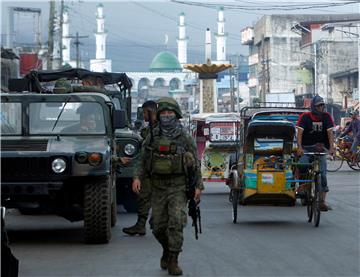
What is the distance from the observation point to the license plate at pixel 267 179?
46.5 ft

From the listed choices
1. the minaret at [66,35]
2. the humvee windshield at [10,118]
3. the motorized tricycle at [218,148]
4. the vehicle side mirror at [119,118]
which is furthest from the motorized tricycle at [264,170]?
the minaret at [66,35]

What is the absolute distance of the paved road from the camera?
9914 millimetres

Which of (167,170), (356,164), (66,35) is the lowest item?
Result: (356,164)

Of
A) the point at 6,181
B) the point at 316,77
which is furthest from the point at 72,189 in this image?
the point at 316,77

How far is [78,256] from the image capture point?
36.2 ft

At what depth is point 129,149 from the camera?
15.3 meters

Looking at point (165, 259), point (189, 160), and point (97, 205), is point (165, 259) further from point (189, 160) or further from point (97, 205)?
point (97, 205)

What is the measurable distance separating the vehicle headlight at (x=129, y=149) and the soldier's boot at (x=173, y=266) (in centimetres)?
580

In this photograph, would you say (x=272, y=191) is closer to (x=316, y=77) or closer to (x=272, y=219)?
(x=272, y=219)

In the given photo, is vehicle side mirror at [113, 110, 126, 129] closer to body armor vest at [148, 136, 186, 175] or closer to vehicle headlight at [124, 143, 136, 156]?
vehicle headlight at [124, 143, 136, 156]

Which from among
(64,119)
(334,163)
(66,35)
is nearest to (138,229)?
(64,119)

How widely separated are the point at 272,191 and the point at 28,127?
3.62 meters

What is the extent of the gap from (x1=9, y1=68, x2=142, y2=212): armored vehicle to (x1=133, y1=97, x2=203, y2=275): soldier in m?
3.28

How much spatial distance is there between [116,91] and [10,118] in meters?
5.17
